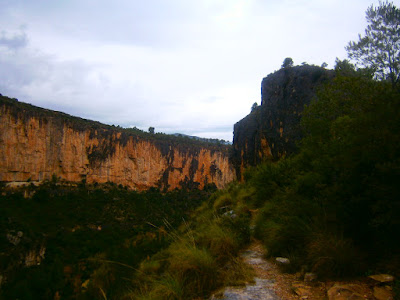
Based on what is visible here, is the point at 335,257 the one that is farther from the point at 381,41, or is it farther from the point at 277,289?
the point at 381,41

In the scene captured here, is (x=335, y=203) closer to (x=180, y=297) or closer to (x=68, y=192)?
(x=180, y=297)

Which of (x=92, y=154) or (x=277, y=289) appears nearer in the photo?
(x=277, y=289)

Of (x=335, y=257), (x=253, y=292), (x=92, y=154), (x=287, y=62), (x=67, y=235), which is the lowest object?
(x=67, y=235)

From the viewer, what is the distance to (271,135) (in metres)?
16.1

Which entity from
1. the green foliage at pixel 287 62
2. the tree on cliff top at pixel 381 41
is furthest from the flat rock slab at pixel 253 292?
the green foliage at pixel 287 62

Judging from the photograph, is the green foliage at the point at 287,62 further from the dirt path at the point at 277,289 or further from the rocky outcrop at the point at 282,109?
the dirt path at the point at 277,289

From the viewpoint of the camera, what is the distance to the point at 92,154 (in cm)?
5100

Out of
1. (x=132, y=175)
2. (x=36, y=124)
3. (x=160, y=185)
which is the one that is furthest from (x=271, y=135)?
(x=160, y=185)

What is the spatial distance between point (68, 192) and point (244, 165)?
3236cm

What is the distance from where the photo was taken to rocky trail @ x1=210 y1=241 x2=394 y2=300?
242 cm

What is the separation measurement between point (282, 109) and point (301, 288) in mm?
13730

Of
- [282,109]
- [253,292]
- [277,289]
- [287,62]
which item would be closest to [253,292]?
[253,292]

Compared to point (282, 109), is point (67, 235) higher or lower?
lower

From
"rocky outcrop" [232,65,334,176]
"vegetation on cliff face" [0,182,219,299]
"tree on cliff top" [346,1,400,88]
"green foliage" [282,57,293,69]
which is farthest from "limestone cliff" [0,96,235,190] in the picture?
"tree on cliff top" [346,1,400,88]
